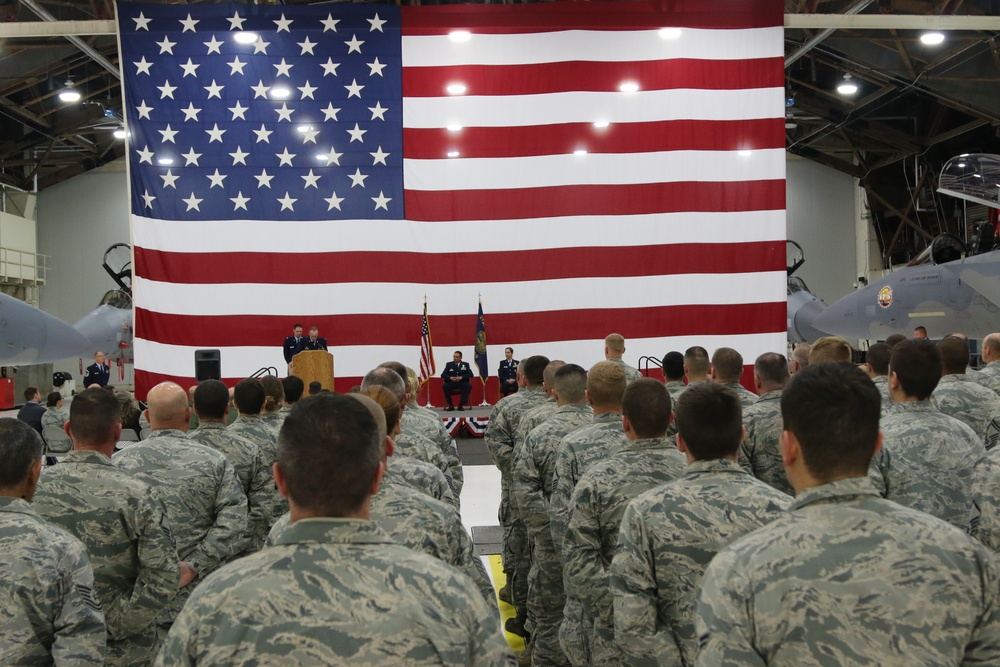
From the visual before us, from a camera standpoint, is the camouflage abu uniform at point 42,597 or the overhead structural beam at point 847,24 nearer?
the camouflage abu uniform at point 42,597

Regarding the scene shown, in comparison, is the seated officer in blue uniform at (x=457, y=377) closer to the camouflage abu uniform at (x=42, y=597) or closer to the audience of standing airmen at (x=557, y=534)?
the audience of standing airmen at (x=557, y=534)

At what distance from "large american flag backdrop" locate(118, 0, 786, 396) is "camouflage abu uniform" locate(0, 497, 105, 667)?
800cm

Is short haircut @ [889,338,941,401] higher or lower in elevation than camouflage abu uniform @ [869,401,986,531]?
higher

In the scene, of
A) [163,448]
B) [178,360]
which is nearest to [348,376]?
[178,360]

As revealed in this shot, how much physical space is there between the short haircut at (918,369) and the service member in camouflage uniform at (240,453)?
88.3 inches

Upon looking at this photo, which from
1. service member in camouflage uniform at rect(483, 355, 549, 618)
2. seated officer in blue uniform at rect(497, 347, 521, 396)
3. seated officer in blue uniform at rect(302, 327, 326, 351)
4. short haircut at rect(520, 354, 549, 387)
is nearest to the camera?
service member in camouflage uniform at rect(483, 355, 549, 618)

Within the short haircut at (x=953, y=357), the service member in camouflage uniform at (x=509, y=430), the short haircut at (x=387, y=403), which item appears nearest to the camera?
the short haircut at (x=387, y=403)

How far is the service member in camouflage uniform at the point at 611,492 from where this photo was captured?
2.21m

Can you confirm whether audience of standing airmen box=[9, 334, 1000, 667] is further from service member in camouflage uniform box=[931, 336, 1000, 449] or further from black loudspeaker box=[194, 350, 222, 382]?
black loudspeaker box=[194, 350, 222, 382]

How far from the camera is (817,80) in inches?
663

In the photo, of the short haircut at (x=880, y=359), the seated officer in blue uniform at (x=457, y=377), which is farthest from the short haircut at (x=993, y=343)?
the seated officer in blue uniform at (x=457, y=377)

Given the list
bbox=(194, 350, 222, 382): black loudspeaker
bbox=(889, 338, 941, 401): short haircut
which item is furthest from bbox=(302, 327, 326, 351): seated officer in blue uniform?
bbox=(889, 338, 941, 401): short haircut

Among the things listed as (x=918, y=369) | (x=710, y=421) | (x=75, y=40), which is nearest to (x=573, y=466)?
(x=710, y=421)

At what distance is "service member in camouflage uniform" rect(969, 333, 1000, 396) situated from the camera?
182 inches
